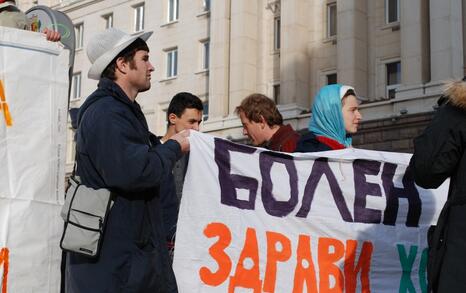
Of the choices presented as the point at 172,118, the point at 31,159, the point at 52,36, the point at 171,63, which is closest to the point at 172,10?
the point at 171,63

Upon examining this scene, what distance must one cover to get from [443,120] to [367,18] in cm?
2641

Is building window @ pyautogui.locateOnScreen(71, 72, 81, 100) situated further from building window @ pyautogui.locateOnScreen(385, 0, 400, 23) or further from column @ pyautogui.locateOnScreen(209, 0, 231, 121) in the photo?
building window @ pyautogui.locateOnScreen(385, 0, 400, 23)

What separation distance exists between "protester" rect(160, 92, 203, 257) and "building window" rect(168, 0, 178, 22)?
30.9 meters

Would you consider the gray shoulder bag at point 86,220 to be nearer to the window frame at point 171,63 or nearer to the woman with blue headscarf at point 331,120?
the woman with blue headscarf at point 331,120

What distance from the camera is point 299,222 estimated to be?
18.4 ft

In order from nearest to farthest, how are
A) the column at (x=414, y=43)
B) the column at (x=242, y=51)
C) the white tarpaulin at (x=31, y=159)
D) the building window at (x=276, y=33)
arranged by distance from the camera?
the white tarpaulin at (x=31, y=159), the column at (x=414, y=43), the column at (x=242, y=51), the building window at (x=276, y=33)

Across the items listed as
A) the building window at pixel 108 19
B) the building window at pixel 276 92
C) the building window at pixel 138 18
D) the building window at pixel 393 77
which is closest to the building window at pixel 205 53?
the building window at pixel 276 92

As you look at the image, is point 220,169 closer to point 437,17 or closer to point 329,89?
point 329,89

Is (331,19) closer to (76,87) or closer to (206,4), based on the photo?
(206,4)

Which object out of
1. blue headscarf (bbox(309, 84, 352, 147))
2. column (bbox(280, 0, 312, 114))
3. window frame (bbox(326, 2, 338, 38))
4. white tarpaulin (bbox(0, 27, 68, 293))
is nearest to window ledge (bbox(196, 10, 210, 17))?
column (bbox(280, 0, 312, 114))

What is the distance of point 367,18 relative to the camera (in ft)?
97.2

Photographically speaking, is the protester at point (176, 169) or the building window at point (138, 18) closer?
the protester at point (176, 169)

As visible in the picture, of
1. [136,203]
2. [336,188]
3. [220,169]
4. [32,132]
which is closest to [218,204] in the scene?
[220,169]

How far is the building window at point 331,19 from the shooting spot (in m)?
31.0
